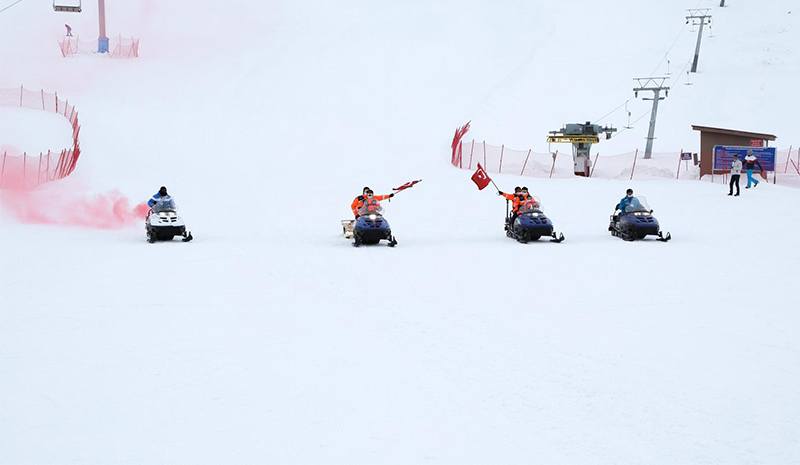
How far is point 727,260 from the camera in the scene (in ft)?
54.9

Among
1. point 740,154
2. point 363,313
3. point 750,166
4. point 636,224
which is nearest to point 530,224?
point 636,224

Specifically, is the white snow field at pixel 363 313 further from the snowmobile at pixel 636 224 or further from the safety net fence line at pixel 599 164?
the safety net fence line at pixel 599 164

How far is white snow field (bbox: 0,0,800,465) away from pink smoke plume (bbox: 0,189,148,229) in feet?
0.62

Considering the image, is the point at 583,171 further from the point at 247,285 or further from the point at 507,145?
the point at 247,285

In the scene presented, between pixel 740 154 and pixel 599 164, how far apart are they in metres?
9.76

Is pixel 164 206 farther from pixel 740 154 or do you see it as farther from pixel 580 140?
pixel 740 154

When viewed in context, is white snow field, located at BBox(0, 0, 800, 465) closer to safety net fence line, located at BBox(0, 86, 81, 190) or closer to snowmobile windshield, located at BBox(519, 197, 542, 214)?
safety net fence line, located at BBox(0, 86, 81, 190)

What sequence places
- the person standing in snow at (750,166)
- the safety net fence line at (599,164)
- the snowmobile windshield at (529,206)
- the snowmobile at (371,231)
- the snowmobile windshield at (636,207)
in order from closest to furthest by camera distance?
the snowmobile at (371,231), the snowmobile windshield at (636,207), the snowmobile windshield at (529,206), the person standing in snow at (750,166), the safety net fence line at (599,164)

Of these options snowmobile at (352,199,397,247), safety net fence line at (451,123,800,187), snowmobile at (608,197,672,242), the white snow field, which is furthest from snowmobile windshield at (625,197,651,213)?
safety net fence line at (451,123,800,187)

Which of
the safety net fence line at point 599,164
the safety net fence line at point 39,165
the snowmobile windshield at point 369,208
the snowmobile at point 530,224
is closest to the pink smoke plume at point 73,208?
the safety net fence line at point 39,165

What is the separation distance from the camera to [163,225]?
20.0 metres

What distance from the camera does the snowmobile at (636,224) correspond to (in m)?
20.1

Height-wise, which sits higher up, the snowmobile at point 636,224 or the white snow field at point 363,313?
the snowmobile at point 636,224

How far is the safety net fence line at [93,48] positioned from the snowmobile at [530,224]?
49.9 meters
